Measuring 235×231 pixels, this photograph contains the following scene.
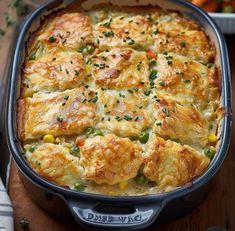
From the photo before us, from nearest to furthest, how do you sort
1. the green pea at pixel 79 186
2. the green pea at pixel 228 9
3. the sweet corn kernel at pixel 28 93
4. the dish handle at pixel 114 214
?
the dish handle at pixel 114 214
the green pea at pixel 79 186
the sweet corn kernel at pixel 28 93
the green pea at pixel 228 9

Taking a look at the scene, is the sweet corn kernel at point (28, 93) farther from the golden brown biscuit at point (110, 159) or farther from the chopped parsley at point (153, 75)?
the chopped parsley at point (153, 75)

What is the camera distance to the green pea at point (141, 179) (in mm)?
3045

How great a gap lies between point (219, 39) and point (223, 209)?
102 centimetres

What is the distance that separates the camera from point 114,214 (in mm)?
2801

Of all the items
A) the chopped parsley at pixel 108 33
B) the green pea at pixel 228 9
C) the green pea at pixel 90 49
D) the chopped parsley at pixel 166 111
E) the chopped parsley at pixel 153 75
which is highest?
the chopped parsley at pixel 108 33

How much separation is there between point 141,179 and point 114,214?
32 cm

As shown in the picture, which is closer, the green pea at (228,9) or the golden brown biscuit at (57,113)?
the golden brown biscuit at (57,113)

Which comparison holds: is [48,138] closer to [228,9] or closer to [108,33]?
[108,33]

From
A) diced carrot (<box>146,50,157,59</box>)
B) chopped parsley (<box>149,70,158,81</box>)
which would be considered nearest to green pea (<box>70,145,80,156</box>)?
chopped parsley (<box>149,70,158,81</box>)

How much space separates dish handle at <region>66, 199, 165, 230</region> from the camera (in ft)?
9.06

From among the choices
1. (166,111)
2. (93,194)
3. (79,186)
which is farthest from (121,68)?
(93,194)

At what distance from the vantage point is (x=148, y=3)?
3924 millimetres

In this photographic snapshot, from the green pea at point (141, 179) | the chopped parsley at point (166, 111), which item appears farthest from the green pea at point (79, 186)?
the chopped parsley at point (166, 111)

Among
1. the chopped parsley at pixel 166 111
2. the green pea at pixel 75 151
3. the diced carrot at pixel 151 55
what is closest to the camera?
the green pea at pixel 75 151
